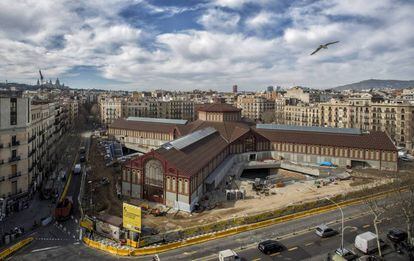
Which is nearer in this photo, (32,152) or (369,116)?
(32,152)

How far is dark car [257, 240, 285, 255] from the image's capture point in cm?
3316

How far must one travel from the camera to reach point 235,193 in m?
53.8

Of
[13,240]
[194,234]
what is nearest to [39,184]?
[13,240]

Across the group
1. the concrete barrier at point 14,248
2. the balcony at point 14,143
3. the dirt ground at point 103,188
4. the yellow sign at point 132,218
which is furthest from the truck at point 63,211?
the balcony at point 14,143

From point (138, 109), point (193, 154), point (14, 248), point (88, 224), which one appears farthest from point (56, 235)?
point (138, 109)

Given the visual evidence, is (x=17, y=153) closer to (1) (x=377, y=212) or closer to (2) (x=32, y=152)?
(2) (x=32, y=152)

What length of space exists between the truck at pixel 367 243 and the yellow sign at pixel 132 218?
83.9ft

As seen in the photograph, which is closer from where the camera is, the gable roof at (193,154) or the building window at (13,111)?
the gable roof at (193,154)

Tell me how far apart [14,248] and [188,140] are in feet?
119

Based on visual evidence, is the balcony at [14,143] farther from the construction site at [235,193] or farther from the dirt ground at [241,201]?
the dirt ground at [241,201]

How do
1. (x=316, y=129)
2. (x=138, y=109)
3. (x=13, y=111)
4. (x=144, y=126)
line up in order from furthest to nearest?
1. (x=138, y=109)
2. (x=144, y=126)
3. (x=316, y=129)
4. (x=13, y=111)

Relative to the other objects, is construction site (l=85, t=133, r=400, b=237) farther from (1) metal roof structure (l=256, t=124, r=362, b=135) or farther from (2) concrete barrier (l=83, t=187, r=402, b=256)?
(1) metal roof structure (l=256, t=124, r=362, b=135)

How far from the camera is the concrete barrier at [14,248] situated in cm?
3250

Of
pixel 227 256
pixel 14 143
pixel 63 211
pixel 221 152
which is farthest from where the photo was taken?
pixel 221 152
